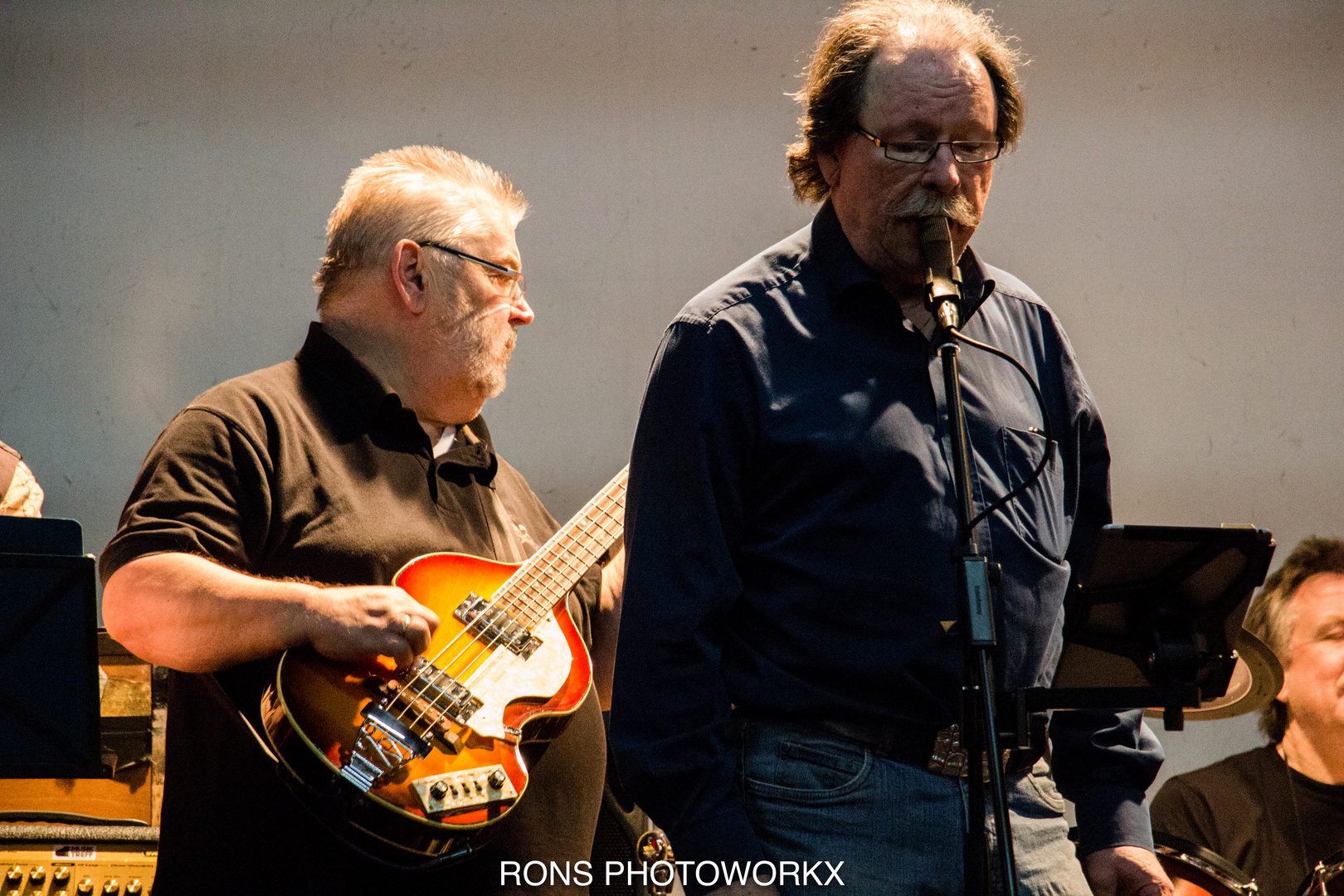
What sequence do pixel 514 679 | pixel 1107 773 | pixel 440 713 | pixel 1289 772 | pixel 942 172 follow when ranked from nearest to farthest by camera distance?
pixel 942 172
pixel 1107 773
pixel 440 713
pixel 514 679
pixel 1289 772

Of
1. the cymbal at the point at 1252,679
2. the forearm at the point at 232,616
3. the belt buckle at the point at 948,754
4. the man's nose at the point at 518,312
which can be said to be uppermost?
the man's nose at the point at 518,312

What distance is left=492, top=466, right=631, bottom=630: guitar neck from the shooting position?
2207 mm

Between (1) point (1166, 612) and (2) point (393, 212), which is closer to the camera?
(1) point (1166, 612)

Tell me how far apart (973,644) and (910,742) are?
0.85 feet

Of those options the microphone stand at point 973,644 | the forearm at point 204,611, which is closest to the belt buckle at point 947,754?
the microphone stand at point 973,644

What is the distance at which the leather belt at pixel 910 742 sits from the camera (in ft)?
4.71

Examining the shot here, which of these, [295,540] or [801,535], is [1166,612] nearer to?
[801,535]

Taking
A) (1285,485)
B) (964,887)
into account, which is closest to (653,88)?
(1285,485)

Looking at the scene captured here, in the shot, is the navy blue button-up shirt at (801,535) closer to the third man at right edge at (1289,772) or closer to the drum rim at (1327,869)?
the drum rim at (1327,869)

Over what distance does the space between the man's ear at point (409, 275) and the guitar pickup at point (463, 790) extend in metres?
0.98

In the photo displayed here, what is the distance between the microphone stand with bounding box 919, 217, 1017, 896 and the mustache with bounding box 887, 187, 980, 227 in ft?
0.76

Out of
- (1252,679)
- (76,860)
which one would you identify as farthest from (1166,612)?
(76,860)

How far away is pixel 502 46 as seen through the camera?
3900 mm

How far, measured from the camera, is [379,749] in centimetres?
187
